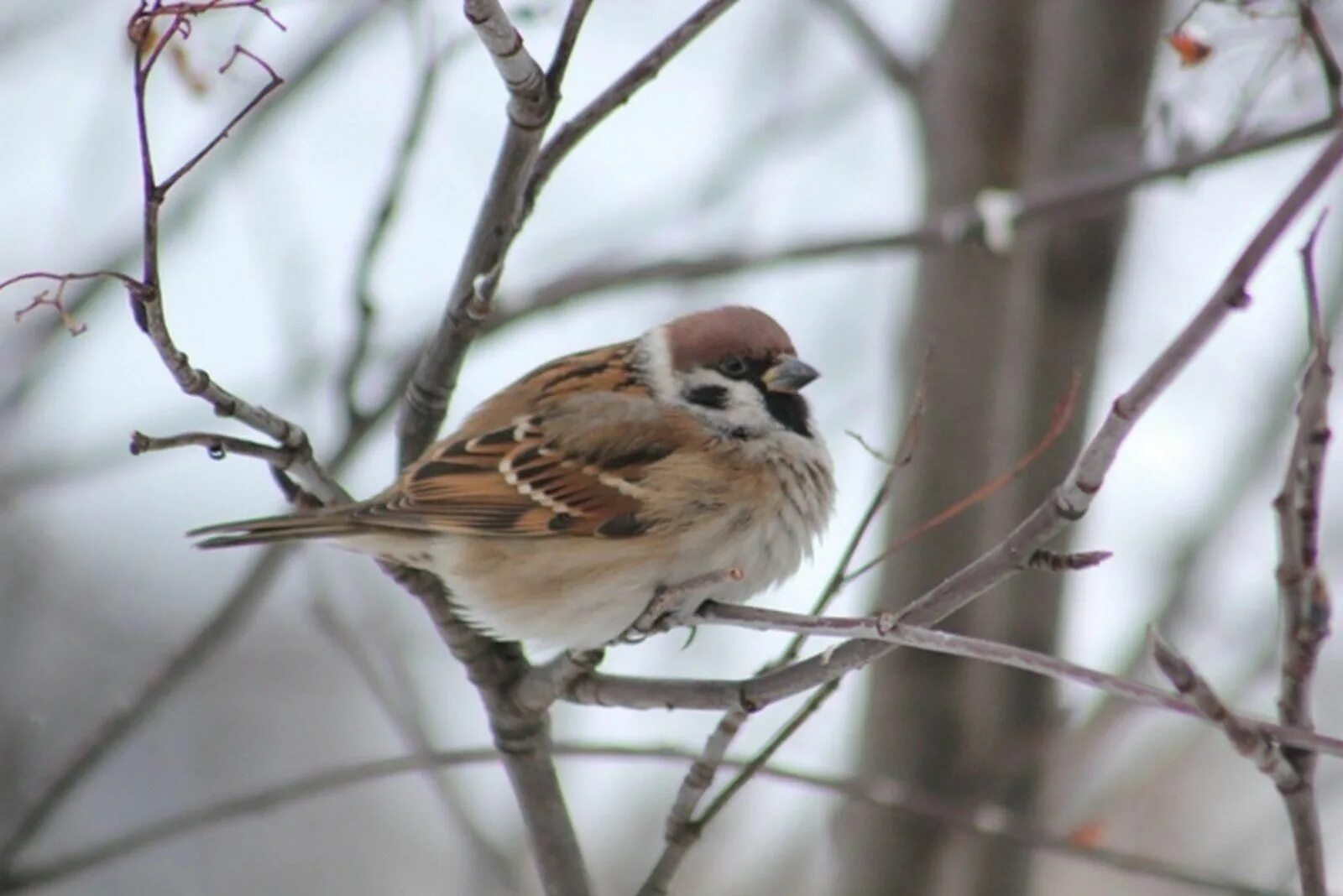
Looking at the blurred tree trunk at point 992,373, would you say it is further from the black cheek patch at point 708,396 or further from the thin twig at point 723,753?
the thin twig at point 723,753

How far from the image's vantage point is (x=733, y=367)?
12.6 ft

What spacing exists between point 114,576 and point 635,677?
7138mm

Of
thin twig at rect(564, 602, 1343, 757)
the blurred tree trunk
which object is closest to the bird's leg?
thin twig at rect(564, 602, 1343, 757)

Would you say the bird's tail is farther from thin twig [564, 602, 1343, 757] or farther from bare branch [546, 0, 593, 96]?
bare branch [546, 0, 593, 96]

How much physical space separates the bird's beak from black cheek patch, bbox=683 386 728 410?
11cm

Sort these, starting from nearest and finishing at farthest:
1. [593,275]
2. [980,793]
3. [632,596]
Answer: [632,596] → [593,275] → [980,793]

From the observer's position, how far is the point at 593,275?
400 cm

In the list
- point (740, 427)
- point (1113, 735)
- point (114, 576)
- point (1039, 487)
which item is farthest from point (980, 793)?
point (114, 576)

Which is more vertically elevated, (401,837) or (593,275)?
(401,837)

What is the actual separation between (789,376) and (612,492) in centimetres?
53

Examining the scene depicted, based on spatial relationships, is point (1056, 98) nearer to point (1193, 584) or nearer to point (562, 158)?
point (1193, 584)

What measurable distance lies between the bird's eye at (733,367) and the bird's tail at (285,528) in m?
1.09

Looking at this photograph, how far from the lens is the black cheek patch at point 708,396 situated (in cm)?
379

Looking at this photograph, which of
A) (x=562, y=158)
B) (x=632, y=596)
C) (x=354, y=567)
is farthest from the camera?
(x=354, y=567)
